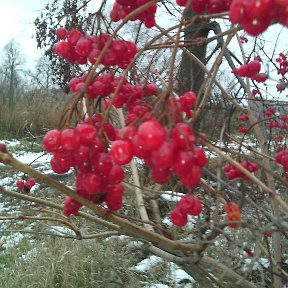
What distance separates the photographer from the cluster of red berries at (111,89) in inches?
37.2

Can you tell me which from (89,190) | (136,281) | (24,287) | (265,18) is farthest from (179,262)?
(24,287)

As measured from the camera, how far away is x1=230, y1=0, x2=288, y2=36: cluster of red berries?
0.53 metres

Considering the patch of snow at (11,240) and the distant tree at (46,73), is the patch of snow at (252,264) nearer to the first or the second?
the patch of snow at (11,240)

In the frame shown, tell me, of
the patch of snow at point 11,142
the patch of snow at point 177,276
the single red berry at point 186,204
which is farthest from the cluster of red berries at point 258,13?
the patch of snow at point 11,142

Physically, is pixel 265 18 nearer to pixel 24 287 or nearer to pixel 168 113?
pixel 168 113

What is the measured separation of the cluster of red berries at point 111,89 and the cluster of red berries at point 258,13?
Answer: 0.35m

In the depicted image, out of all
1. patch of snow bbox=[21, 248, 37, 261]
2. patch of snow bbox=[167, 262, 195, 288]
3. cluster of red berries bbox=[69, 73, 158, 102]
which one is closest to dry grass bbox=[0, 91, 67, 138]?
patch of snow bbox=[21, 248, 37, 261]

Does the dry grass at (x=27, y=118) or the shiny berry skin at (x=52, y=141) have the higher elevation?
the shiny berry skin at (x=52, y=141)

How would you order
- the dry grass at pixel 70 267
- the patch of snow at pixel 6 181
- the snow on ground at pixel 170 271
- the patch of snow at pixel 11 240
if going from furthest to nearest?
the patch of snow at pixel 6 181
the patch of snow at pixel 11 240
the dry grass at pixel 70 267
the snow on ground at pixel 170 271

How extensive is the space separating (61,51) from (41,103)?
427 inches

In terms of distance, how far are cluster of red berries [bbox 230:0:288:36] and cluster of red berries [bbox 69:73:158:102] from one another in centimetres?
35

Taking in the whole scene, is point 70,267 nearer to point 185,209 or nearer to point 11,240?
point 11,240

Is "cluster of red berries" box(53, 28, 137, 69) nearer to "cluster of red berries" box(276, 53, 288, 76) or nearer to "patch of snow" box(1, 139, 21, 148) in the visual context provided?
"cluster of red berries" box(276, 53, 288, 76)

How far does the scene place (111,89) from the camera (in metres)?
0.96
